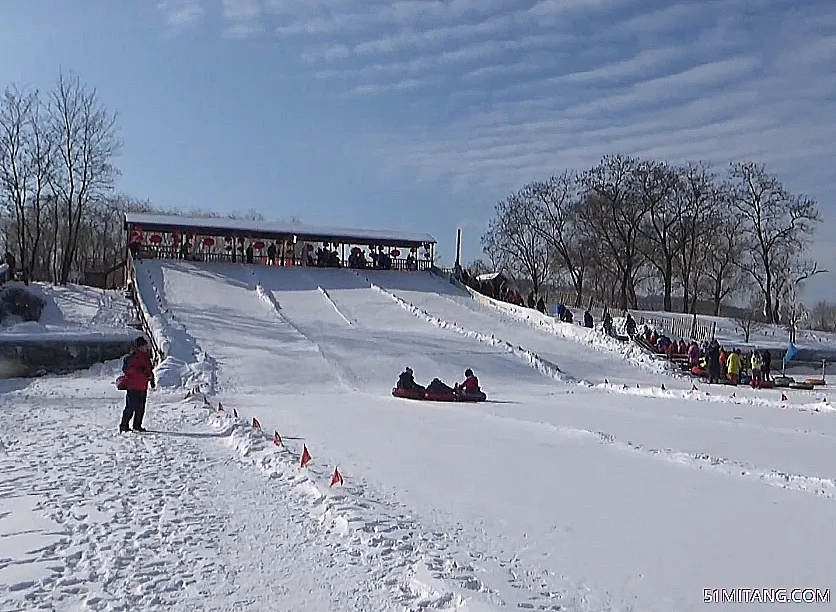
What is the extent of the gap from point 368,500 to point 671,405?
13.3 metres

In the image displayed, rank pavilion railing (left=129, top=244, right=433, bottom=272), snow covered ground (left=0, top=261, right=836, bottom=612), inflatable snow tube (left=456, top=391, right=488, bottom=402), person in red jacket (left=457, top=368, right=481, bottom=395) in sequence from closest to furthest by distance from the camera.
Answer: snow covered ground (left=0, top=261, right=836, bottom=612) → inflatable snow tube (left=456, top=391, right=488, bottom=402) → person in red jacket (left=457, top=368, right=481, bottom=395) → pavilion railing (left=129, top=244, right=433, bottom=272)

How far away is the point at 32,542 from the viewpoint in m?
6.90

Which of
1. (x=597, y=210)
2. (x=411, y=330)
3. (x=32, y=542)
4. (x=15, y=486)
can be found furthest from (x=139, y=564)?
(x=597, y=210)

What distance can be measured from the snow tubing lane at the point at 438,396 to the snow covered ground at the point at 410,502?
85cm

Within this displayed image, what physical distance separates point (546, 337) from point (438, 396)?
14.1 meters

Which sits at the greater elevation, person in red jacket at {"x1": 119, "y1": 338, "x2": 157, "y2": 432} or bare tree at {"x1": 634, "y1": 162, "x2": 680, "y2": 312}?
bare tree at {"x1": 634, "y1": 162, "x2": 680, "y2": 312}

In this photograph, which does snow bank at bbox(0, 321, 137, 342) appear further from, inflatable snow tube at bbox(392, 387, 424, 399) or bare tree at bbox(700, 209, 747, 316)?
bare tree at bbox(700, 209, 747, 316)

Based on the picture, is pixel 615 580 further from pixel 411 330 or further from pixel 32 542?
pixel 411 330

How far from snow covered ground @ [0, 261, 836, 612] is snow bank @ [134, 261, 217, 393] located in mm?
1456

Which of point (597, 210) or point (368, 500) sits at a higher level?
point (597, 210)

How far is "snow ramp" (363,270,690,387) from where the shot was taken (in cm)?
2830

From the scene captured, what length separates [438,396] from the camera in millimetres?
20422

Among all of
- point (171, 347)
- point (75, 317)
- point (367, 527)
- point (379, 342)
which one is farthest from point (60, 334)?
point (367, 527)

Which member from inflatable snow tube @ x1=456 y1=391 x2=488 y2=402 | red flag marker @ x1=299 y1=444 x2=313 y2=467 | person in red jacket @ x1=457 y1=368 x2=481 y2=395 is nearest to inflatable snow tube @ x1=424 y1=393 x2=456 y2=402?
inflatable snow tube @ x1=456 y1=391 x2=488 y2=402
